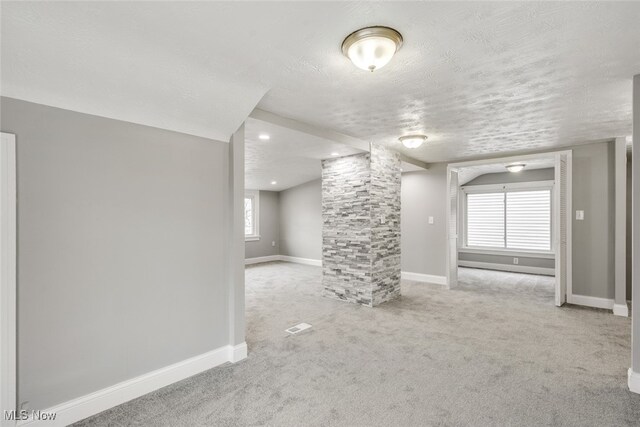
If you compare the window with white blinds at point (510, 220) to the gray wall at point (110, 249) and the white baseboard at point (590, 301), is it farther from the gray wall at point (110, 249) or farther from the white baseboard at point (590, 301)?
the gray wall at point (110, 249)

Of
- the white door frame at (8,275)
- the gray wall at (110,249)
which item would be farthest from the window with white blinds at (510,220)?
the white door frame at (8,275)

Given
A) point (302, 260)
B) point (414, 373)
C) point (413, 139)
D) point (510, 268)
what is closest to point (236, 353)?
point (414, 373)

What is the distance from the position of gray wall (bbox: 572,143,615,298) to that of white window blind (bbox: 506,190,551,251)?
2559 mm

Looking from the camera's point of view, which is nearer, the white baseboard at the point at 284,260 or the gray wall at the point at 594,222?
the gray wall at the point at 594,222

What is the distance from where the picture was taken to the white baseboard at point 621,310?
4137 millimetres

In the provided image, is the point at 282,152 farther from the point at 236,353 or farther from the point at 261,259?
the point at 261,259

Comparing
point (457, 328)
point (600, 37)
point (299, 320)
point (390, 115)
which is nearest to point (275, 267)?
point (299, 320)

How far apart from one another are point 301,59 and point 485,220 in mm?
7314

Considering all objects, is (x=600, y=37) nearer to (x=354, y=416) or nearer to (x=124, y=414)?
(x=354, y=416)

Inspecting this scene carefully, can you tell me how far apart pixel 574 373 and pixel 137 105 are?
13.0 feet

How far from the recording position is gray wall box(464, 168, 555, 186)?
22.7 feet

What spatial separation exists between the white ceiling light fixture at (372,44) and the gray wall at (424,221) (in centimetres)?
454

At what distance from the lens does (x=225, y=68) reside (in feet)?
6.88

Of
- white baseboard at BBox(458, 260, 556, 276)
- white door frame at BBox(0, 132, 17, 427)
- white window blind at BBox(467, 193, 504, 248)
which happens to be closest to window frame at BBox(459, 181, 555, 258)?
white window blind at BBox(467, 193, 504, 248)
